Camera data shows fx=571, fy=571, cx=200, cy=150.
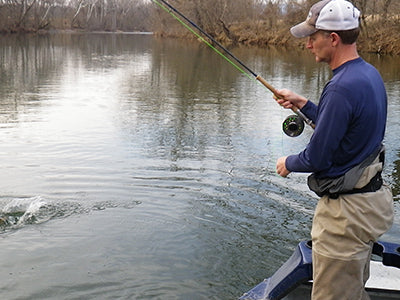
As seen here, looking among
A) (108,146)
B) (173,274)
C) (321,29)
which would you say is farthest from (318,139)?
(108,146)

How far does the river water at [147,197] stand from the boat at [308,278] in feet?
2.84

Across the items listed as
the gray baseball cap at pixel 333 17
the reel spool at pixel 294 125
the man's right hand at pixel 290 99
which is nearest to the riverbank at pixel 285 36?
the reel spool at pixel 294 125

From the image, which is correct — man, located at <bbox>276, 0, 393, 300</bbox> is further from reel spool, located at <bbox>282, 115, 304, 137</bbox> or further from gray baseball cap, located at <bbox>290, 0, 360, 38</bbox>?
reel spool, located at <bbox>282, 115, 304, 137</bbox>

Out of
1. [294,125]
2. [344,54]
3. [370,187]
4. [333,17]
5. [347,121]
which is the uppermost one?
[333,17]

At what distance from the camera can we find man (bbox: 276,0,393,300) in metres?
2.49

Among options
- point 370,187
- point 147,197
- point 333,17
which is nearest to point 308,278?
point 370,187

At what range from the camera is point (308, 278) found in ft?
9.78

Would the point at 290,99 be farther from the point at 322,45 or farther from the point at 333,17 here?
the point at 333,17

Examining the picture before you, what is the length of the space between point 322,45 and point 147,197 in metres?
3.64

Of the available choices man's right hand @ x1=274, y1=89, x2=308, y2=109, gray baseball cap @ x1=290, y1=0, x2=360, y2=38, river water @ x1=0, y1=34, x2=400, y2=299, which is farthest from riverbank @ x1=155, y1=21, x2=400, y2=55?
gray baseball cap @ x1=290, y1=0, x2=360, y2=38

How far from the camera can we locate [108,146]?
317 inches

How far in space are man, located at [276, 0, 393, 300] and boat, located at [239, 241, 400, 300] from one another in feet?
1.02

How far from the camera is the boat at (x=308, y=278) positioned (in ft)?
9.80

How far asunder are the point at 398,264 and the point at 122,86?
12402 millimetres
